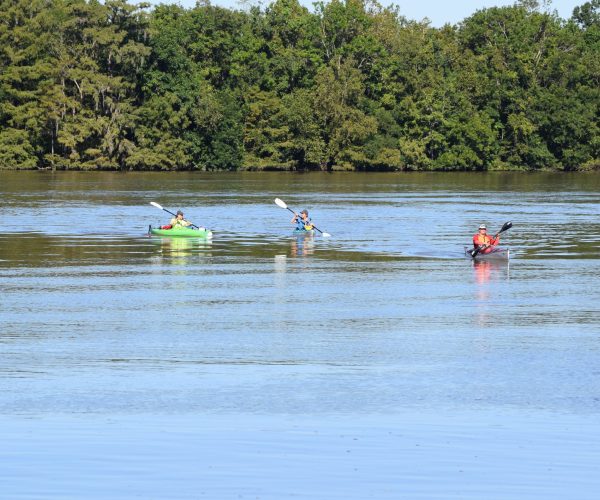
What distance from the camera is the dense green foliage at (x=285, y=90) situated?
124250 millimetres

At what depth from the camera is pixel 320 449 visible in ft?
50.1

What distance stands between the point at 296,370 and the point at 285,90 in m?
119

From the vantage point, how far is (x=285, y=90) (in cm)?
13762

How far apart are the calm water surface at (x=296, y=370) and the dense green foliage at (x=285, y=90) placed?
79075mm

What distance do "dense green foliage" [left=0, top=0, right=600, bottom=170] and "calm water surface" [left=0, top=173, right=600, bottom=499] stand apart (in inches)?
3113

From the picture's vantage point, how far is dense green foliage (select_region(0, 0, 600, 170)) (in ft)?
408

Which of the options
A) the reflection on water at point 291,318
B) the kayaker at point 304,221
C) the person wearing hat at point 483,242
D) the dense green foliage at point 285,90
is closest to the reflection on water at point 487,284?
the reflection on water at point 291,318

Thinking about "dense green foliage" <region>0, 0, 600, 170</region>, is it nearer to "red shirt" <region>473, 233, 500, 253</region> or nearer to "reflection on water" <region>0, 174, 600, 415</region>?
"reflection on water" <region>0, 174, 600, 415</region>

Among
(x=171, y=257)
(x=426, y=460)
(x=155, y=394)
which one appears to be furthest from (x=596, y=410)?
(x=171, y=257)

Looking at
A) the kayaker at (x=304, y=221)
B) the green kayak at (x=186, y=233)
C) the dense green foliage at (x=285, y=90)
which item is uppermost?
the dense green foliage at (x=285, y=90)

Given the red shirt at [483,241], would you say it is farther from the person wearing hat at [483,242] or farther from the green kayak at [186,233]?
the green kayak at [186,233]

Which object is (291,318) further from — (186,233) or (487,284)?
(186,233)

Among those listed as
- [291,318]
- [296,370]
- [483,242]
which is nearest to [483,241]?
[483,242]

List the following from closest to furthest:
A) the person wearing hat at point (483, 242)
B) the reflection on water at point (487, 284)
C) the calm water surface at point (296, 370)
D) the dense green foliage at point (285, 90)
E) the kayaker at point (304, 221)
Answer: the calm water surface at point (296, 370) → the reflection on water at point (487, 284) → the person wearing hat at point (483, 242) → the kayaker at point (304, 221) → the dense green foliage at point (285, 90)
